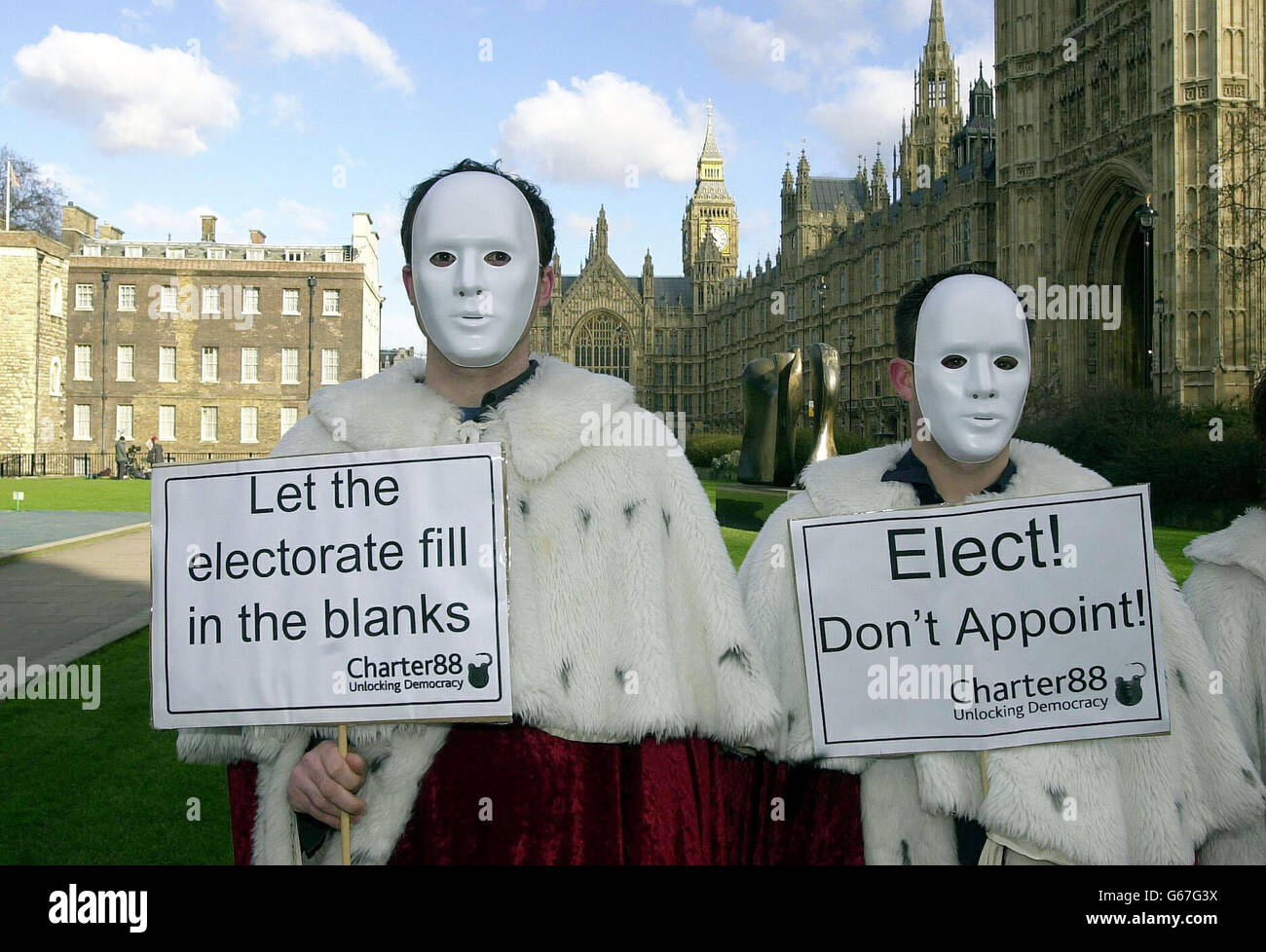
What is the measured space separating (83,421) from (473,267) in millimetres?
42744

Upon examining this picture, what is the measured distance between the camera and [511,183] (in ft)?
8.01

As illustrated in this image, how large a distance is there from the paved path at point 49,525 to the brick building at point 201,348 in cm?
2131

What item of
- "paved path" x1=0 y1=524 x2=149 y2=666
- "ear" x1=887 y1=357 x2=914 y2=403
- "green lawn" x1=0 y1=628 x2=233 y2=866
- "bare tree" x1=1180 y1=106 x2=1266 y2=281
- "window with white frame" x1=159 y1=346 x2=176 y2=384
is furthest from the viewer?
"window with white frame" x1=159 y1=346 x2=176 y2=384

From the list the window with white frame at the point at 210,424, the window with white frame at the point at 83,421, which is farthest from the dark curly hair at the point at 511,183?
the window with white frame at the point at 83,421

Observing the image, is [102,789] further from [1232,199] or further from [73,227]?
[73,227]

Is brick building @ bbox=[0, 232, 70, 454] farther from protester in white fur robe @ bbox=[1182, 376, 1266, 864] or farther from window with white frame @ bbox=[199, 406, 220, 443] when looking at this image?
protester in white fur robe @ bbox=[1182, 376, 1266, 864]

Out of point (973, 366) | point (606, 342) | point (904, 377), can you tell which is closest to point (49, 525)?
point (904, 377)

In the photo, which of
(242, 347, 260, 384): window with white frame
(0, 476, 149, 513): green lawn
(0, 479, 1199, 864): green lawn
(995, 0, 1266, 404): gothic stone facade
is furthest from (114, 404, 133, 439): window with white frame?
(0, 479, 1199, 864): green lawn

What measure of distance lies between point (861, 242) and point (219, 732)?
58003mm

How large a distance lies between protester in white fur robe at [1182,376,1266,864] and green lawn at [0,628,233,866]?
137 inches

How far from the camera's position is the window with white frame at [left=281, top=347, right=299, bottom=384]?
39125 millimetres

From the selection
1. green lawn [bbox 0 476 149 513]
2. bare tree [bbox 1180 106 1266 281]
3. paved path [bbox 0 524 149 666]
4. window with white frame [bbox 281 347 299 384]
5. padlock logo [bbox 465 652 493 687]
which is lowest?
paved path [bbox 0 524 149 666]

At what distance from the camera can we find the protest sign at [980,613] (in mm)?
2262

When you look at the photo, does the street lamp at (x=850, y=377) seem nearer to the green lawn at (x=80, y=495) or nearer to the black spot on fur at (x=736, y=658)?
the green lawn at (x=80, y=495)
